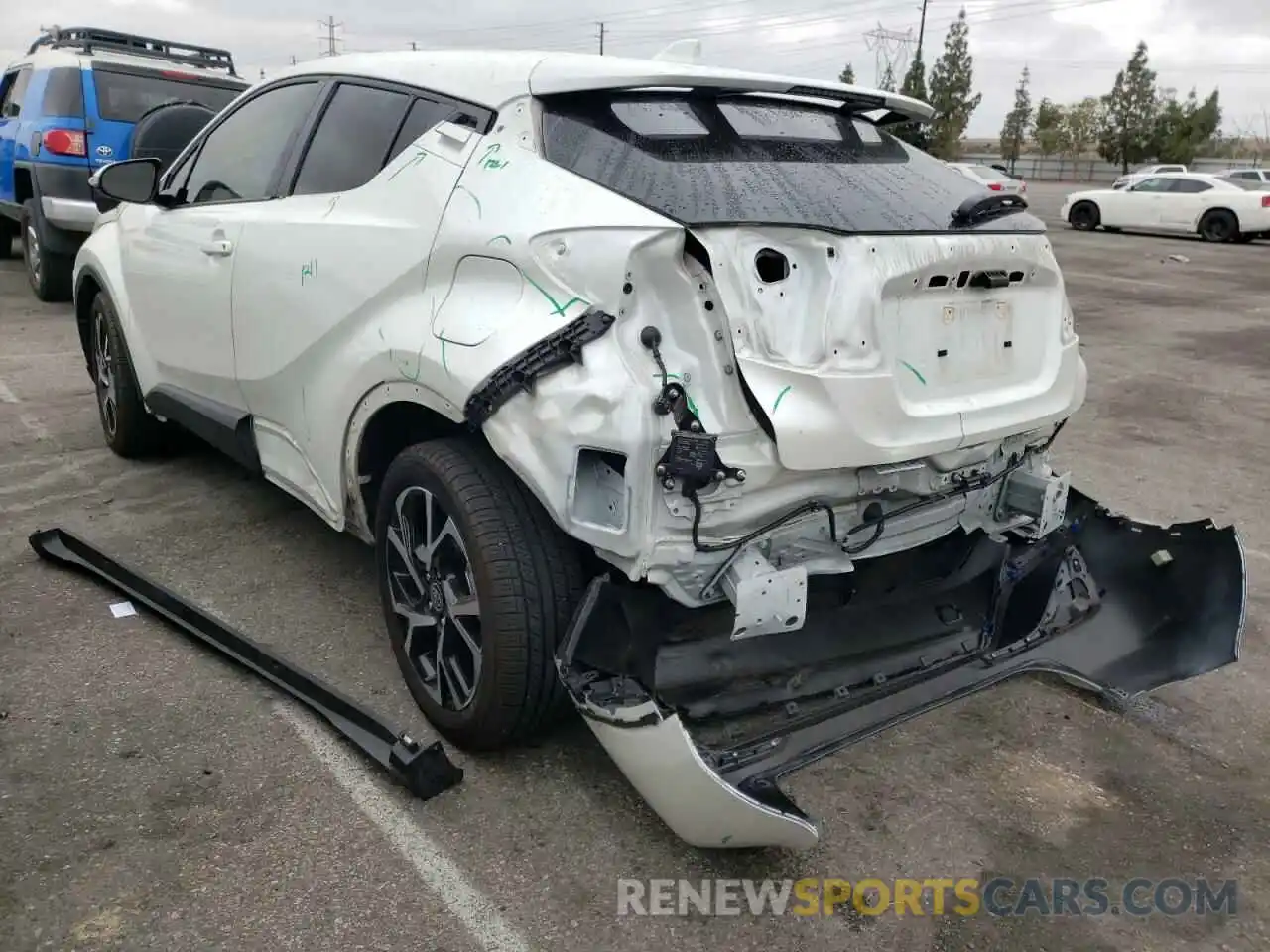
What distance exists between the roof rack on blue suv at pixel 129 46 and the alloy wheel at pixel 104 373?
5.84 m

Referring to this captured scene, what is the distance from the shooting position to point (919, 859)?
2.52 m

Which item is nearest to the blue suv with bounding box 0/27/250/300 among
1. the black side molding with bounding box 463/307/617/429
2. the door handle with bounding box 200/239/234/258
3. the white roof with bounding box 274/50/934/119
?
the door handle with bounding box 200/239/234/258

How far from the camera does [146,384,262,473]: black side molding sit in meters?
3.74

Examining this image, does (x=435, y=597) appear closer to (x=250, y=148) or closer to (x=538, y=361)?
(x=538, y=361)

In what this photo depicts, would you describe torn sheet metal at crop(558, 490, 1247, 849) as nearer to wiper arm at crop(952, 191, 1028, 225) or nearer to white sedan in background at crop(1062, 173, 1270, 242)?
wiper arm at crop(952, 191, 1028, 225)

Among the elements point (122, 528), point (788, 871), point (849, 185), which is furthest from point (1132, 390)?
point (122, 528)

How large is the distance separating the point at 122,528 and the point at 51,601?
2.45 feet

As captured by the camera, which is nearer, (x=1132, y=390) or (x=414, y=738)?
(x=414, y=738)

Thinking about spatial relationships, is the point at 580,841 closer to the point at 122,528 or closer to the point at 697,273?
the point at 697,273

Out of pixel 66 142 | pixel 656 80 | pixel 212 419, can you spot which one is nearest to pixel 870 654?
A: pixel 656 80

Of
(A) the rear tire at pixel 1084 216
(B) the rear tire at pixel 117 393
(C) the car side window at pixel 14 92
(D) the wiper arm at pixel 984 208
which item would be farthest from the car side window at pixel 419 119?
(A) the rear tire at pixel 1084 216

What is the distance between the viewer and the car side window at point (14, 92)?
387 inches

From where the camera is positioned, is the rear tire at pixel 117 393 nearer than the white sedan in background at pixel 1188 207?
Yes

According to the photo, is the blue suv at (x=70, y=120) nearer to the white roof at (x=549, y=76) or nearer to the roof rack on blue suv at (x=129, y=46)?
the roof rack on blue suv at (x=129, y=46)
